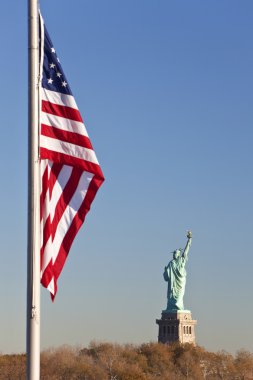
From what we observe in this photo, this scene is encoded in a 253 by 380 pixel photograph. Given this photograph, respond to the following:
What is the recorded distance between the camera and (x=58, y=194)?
48.8 feet

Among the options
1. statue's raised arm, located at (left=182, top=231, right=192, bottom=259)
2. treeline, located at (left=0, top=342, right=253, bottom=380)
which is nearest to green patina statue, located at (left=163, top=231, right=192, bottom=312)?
statue's raised arm, located at (left=182, top=231, right=192, bottom=259)

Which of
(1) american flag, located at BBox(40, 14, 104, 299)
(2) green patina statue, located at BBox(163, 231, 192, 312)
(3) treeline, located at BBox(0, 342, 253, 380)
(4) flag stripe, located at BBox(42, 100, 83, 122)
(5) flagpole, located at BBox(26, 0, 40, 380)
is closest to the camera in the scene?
(5) flagpole, located at BBox(26, 0, 40, 380)

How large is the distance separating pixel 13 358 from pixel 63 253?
9239cm

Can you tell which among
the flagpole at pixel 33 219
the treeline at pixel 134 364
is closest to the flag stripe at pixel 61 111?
the flagpole at pixel 33 219

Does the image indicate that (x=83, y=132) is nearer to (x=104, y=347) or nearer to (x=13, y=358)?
(x=13, y=358)

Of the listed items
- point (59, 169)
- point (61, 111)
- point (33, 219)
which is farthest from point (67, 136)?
point (33, 219)

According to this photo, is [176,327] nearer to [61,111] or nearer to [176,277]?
[176,277]

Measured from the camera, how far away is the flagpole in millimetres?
13133

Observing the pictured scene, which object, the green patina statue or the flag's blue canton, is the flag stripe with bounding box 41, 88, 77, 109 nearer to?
the flag's blue canton

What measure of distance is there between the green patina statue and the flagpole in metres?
114

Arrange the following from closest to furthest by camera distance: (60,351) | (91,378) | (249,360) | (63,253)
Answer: (63,253)
(91,378)
(60,351)
(249,360)

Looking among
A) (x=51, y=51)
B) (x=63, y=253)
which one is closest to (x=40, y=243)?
(x=63, y=253)

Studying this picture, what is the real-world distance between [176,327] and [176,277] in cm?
637

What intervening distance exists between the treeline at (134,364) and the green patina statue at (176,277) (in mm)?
10408
